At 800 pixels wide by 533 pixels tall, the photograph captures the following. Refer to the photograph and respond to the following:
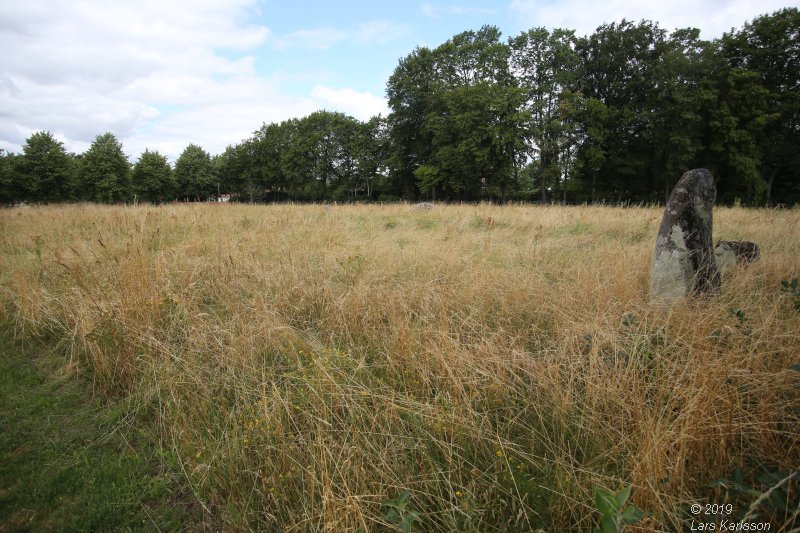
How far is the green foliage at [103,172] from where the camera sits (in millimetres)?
35156

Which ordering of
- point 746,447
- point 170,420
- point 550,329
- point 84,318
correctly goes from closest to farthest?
point 746,447 → point 170,420 → point 550,329 → point 84,318

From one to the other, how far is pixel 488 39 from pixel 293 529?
1454 inches

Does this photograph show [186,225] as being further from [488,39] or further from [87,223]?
[488,39]

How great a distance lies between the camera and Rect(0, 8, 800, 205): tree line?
75.6 feet

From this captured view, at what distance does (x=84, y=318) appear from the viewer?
3455 mm

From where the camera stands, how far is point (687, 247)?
375cm


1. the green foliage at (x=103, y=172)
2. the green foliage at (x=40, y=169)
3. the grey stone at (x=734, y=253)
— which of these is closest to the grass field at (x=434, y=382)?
the grey stone at (x=734, y=253)

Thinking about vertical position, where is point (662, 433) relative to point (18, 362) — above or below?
above

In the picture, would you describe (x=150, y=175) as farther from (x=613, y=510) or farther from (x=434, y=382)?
(x=613, y=510)

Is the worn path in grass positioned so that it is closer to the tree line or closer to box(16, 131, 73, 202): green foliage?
the tree line

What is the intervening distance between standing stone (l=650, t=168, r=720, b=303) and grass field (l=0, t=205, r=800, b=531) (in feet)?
0.77

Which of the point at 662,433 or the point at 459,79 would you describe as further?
the point at 459,79

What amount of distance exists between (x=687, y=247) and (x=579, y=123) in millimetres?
26390

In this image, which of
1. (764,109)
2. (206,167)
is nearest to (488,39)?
(764,109)
